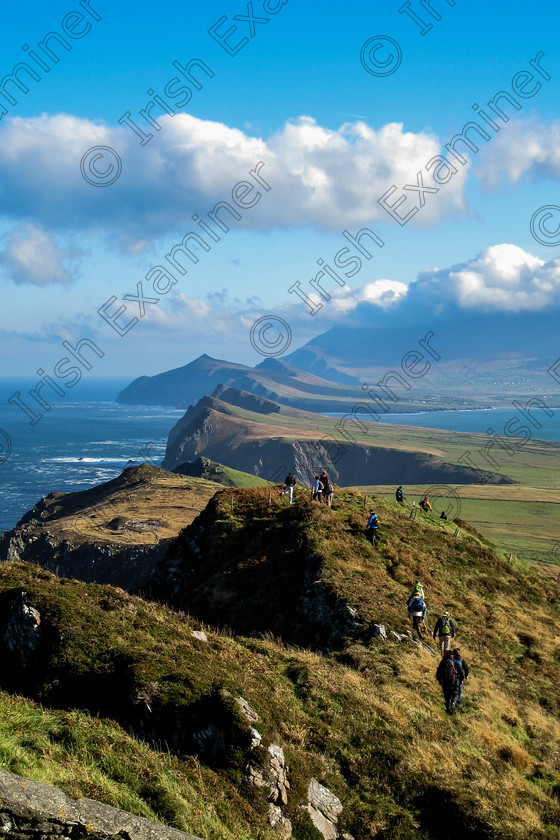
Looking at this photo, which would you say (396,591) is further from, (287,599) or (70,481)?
(70,481)

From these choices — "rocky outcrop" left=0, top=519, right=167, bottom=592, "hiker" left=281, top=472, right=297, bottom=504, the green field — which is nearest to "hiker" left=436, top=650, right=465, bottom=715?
"hiker" left=281, top=472, right=297, bottom=504

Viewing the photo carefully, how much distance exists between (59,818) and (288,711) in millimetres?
7443

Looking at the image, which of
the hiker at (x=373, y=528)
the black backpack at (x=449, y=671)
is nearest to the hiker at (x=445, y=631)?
the black backpack at (x=449, y=671)

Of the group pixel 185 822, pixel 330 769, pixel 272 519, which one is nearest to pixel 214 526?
pixel 272 519

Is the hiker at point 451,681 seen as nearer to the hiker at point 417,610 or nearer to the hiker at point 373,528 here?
the hiker at point 417,610

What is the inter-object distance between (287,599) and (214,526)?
9.59 metres

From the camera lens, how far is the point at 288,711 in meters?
14.4

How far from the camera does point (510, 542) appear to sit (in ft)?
446

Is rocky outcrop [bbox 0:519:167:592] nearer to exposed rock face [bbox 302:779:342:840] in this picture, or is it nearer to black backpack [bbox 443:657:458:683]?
black backpack [bbox 443:657:458:683]

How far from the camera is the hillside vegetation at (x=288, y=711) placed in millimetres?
10711

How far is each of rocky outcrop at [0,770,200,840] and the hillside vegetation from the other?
569 millimetres

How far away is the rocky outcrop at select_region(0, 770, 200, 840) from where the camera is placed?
25.2ft

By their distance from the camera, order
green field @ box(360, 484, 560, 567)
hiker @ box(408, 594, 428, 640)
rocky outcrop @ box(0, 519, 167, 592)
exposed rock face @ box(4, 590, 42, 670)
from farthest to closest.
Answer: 1. green field @ box(360, 484, 560, 567)
2. rocky outcrop @ box(0, 519, 167, 592)
3. hiker @ box(408, 594, 428, 640)
4. exposed rock face @ box(4, 590, 42, 670)

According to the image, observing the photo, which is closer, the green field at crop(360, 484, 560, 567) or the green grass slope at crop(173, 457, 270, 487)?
the green field at crop(360, 484, 560, 567)
